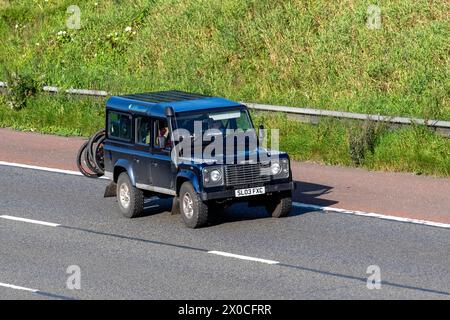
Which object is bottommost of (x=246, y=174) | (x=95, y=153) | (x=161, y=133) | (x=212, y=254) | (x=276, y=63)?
(x=212, y=254)

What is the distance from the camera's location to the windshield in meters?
19.0

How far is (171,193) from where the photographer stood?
A: 18875 mm

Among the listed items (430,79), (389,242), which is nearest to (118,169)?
(389,242)

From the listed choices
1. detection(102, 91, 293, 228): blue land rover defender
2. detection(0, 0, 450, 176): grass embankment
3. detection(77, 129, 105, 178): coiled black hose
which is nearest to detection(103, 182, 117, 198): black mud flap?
detection(102, 91, 293, 228): blue land rover defender

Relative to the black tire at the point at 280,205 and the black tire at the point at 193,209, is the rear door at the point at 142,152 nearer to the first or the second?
the black tire at the point at 193,209

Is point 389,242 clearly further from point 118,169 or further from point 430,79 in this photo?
point 430,79

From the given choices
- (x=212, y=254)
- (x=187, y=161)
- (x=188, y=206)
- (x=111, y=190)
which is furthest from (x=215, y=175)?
(x=111, y=190)

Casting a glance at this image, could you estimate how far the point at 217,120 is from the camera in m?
19.2

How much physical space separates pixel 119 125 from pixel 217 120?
1804 mm

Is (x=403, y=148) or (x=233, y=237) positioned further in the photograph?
(x=403, y=148)

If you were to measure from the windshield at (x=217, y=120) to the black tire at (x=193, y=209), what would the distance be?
1039mm

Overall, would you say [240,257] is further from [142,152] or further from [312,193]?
[312,193]

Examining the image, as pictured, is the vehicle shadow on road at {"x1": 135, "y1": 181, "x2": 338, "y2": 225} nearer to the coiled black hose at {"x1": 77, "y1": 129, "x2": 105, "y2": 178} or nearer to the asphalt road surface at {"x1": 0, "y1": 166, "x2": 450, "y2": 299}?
the asphalt road surface at {"x1": 0, "y1": 166, "x2": 450, "y2": 299}
